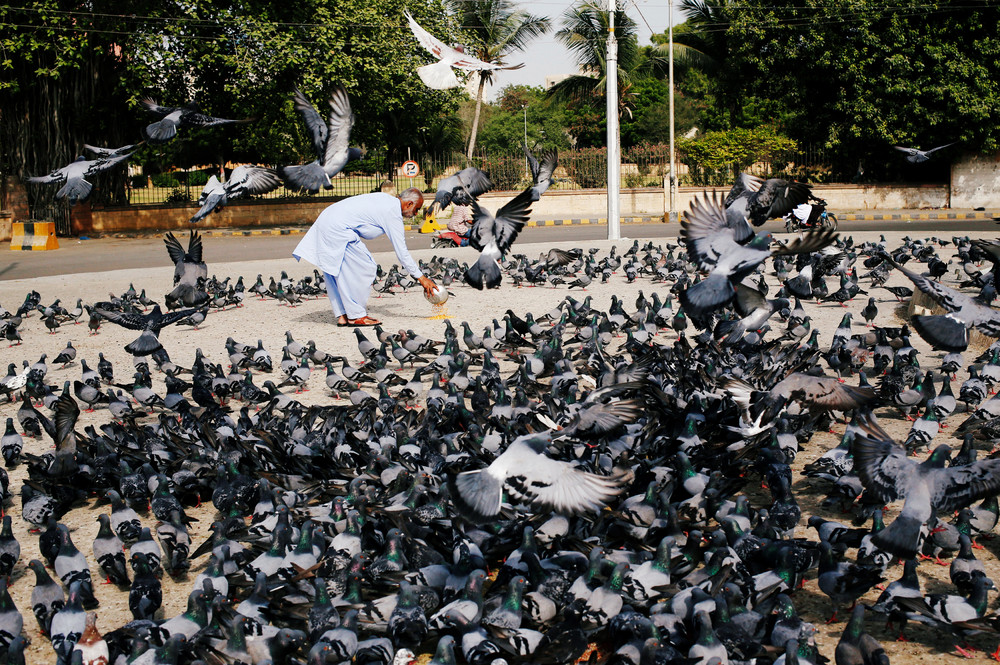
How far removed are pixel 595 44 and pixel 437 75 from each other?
1688 centimetres

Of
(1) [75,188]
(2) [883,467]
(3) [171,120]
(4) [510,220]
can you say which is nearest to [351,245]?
(4) [510,220]

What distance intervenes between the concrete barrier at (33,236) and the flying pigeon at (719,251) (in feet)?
63.9

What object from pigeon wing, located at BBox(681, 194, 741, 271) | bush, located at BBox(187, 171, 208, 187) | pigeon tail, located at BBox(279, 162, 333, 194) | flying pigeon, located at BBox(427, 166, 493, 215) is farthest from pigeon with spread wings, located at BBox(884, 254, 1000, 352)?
bush, located at BBox(187, 171, 208, 187)

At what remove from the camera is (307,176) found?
377 inches

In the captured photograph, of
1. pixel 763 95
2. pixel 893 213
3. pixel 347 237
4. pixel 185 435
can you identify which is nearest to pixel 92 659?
pixel 185 435

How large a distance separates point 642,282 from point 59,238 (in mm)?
18910

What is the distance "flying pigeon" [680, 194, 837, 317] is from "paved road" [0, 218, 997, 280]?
12954mm

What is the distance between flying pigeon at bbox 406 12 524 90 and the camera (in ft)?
48.6

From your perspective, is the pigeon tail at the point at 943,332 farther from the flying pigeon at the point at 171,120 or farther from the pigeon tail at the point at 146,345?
the flying pigeon at the point at 171,120

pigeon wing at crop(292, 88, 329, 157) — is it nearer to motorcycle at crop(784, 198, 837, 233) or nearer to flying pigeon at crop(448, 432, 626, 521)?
motorcycle at crop(784, 198, 837, 233)

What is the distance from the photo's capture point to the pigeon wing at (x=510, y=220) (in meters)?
8.91

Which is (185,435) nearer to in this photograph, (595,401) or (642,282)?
(595,401)

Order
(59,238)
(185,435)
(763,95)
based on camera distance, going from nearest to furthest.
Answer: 1. (185,435)
2. (59,238)
3. (763,95)

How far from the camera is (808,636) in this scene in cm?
322
